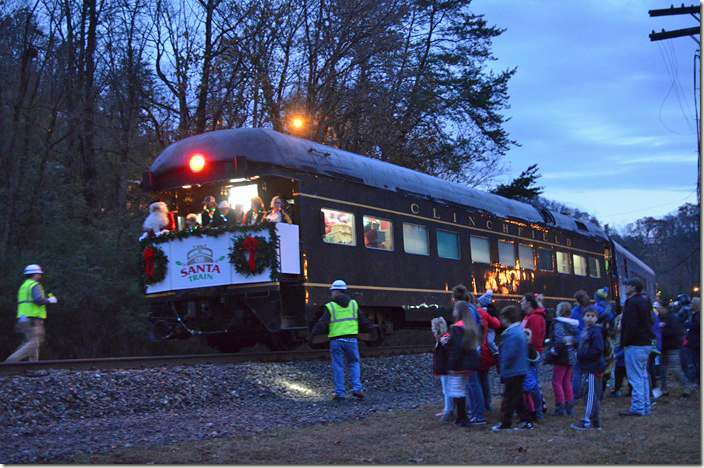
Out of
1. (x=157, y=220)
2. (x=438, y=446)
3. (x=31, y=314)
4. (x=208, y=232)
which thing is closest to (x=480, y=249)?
(x=208, y=232)

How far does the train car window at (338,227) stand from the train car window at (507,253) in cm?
628

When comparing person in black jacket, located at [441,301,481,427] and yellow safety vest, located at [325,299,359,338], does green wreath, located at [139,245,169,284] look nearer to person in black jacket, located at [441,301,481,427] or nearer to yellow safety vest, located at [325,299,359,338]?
yellow safety vest, located at [325,299,359,338]

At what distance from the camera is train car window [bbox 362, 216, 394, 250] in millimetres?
15375

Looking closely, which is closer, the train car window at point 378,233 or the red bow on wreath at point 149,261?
the red bow on wreath at point 149,261

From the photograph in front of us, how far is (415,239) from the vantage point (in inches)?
664

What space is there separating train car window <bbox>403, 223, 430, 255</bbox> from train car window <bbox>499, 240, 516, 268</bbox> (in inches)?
141

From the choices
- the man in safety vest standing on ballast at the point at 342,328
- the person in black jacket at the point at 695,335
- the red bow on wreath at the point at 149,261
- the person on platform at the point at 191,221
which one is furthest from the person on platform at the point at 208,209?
the person in black jacket at the point at 695,335

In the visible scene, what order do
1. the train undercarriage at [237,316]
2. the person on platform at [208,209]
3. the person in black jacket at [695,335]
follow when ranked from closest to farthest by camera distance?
the person in black jacket at [695,335], the train undercarriage at [237,316], the person on platform at [208,209]

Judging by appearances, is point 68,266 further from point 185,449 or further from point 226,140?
point 185,449

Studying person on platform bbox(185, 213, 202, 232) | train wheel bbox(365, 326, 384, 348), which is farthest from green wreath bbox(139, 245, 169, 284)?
train wheel bbox(365, 326, 384, 348)

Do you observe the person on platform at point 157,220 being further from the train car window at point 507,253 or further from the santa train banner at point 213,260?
the train car window at point 507,253

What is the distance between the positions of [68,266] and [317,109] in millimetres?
8942

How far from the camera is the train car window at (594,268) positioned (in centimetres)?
2591

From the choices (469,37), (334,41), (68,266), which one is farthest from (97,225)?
(469,37)
